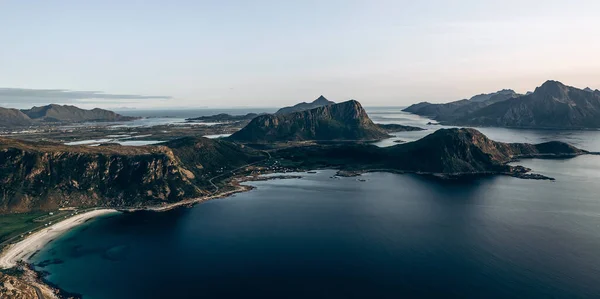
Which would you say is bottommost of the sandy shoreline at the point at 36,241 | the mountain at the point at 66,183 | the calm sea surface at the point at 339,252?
the sandy shoreline at the point at 36,241

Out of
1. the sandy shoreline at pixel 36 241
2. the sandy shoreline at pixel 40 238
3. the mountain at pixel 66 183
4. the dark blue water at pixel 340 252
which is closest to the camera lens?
the dark blue water at pixel 340 252

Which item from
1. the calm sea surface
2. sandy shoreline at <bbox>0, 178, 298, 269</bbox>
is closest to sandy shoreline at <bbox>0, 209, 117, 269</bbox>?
sandy shoreline at <bbox>0, 178, 298, 269</bbox>

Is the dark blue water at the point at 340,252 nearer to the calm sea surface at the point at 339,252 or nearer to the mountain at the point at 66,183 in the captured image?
the calm sea surface at the point at 339,252

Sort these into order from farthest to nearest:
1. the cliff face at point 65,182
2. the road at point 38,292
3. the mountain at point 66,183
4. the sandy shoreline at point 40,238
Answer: the cliff face at point 65,182, the mountain at point 66,183, the sandy shoreline at point 40,238, the road at point 38,292

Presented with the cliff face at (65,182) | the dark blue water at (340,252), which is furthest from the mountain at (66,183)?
the dark blue water at (340,252)

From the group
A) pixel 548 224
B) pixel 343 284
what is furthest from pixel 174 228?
pixel 548 224
